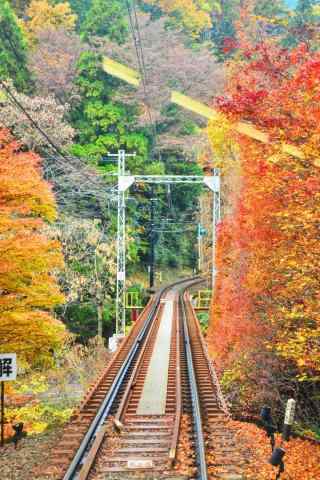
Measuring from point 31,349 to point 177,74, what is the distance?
1478 inches

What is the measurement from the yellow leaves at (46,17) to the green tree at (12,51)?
6.71m

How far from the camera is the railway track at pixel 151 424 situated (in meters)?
8.17

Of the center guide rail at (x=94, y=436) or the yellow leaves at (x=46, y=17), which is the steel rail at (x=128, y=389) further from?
the yellow leaves at (x=46, y=17)

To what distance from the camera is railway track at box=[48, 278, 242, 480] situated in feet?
26.8

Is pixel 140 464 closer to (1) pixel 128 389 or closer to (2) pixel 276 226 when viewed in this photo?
(1) pixel 128 389

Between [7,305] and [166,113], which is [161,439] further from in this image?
[166,113]

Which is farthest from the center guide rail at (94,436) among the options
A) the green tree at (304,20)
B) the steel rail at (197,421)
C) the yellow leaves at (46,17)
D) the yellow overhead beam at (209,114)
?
the yellow leaves at (46,17)

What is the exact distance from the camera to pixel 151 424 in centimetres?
1080

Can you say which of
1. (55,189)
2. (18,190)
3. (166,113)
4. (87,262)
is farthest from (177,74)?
(18,190)

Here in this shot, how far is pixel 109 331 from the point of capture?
3444 centimetres

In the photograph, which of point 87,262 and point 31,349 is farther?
point 87,262

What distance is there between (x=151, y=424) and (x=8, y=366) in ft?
10.7

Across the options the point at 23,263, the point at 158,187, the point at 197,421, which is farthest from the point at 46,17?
the point at 197,421

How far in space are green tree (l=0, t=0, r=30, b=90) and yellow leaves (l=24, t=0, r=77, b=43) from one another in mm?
6712
